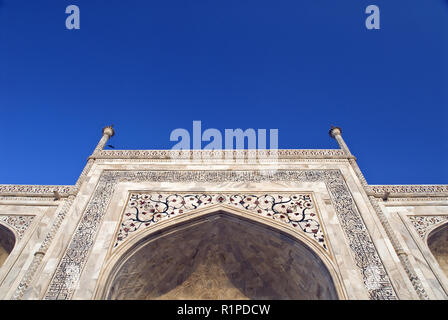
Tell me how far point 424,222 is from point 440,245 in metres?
0.47

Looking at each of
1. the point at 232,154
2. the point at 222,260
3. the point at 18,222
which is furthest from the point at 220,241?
the point at 18,222

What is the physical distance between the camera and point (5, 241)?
17.7ft

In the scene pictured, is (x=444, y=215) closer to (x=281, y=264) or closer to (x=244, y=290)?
(x=281, y=264)

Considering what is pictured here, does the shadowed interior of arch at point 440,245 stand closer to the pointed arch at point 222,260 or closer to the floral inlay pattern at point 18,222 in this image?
the pointed arch at point 222,260

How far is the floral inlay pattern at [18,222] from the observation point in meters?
5.13

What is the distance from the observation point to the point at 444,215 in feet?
17.4

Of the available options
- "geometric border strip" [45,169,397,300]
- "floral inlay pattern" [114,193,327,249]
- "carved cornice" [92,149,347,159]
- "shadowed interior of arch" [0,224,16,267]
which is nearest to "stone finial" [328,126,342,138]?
"carved cornice" [92,149,347,159]

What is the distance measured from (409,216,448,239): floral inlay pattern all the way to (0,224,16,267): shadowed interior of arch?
5679 millimetres

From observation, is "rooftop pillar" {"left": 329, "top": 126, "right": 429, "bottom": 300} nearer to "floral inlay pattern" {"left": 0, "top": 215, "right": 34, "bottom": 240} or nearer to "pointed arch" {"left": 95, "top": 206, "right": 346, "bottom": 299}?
"pointed arch" {"left": 95, "top": 206, "right": 346, "bottom": 299}

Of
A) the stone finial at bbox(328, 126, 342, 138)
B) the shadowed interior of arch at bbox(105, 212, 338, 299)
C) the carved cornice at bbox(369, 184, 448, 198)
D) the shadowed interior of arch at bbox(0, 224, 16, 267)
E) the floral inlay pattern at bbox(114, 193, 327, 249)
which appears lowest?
the shadowed interior of arch at bbox(105, 212, 338, 299)

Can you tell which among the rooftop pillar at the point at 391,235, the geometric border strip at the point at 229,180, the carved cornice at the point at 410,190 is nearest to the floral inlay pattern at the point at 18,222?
the geometric border strip at the point at 229,180

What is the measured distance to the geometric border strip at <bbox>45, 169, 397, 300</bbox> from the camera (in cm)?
424

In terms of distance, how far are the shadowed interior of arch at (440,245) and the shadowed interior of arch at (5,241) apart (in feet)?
19.5
